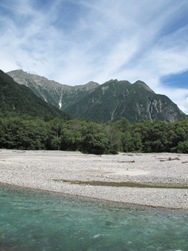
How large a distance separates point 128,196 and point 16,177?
57.4 feet

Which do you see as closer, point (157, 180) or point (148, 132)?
point (157, 180)

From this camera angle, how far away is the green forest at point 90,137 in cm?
11475

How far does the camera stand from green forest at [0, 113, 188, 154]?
114750 millimetres

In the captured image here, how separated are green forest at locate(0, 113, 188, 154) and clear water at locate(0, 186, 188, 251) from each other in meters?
84.7

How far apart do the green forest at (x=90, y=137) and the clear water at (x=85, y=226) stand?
84.7m

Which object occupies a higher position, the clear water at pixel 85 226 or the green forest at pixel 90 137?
the green forest at pixel 90 137

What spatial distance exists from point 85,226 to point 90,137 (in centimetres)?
9179

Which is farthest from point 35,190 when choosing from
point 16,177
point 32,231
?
point 32,231

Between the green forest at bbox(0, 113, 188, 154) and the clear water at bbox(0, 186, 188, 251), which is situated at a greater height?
the green forest at bbox(0, 113, 188, 154)

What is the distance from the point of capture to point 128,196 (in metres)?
29.5

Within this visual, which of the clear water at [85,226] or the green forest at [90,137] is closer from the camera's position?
the clear water at [85,226]

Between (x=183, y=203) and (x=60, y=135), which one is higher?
(x=60, y=135)

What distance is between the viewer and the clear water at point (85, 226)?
17.5m

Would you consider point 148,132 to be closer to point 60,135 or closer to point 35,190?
point 60,135
